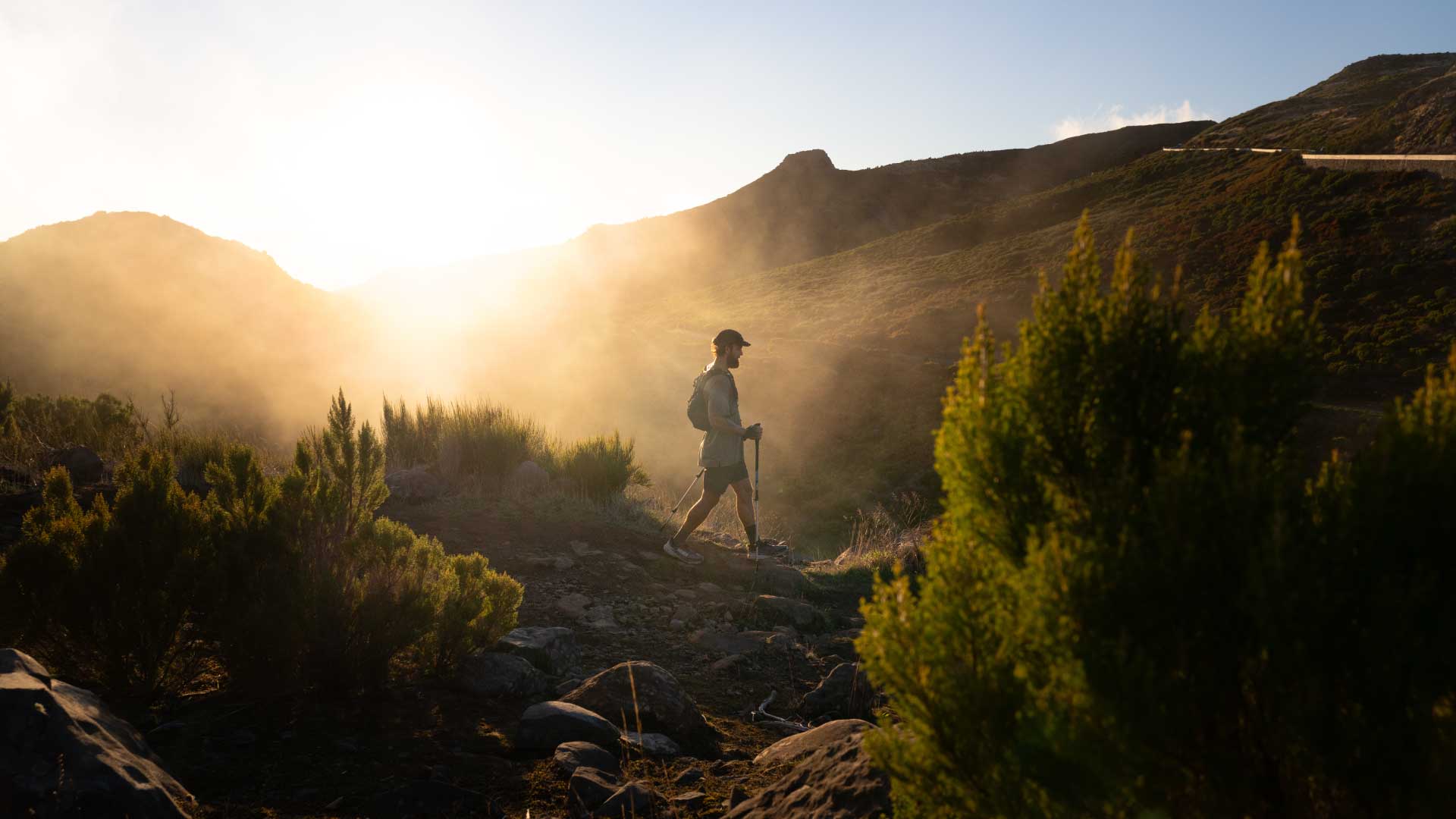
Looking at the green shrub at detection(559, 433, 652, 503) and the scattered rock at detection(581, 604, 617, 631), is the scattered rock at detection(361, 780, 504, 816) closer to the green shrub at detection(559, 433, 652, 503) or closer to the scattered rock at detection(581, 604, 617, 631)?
the scattered rock at detection(581, 604, 617, 631)

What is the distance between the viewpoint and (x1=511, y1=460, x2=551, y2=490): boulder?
10.4 meters

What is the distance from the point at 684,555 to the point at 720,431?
1.47 m

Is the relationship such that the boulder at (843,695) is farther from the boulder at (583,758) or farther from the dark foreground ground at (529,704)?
the boulder at (583,758)

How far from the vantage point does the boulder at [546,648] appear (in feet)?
17.3

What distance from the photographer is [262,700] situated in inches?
164

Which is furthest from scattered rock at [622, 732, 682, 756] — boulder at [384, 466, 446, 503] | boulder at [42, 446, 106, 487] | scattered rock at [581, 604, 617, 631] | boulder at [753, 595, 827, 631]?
boulder at [42, 446, 106, 487]

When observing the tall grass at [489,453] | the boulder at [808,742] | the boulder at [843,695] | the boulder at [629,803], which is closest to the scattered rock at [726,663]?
the boulder at [843,695]

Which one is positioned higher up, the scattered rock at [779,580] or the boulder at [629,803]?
the boulder at [629,803]

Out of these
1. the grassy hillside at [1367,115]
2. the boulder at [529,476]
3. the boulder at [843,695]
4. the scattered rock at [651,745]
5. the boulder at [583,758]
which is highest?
the grassy hillside at [1367,115]

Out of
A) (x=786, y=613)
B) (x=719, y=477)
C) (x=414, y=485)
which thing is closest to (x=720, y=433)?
(x=719, y=477)

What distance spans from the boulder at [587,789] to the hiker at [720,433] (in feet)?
15.7

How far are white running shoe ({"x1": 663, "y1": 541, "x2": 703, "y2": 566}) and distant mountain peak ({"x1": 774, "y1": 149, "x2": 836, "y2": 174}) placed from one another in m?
82.0

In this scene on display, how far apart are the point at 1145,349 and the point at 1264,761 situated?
0.93m

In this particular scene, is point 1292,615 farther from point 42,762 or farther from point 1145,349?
point 42,762
